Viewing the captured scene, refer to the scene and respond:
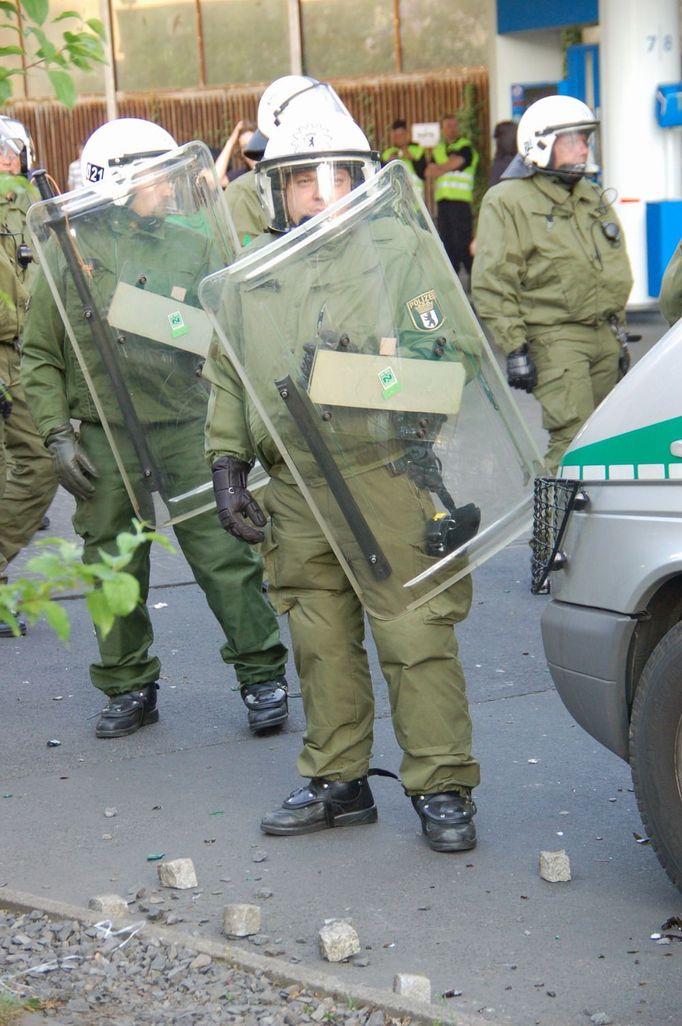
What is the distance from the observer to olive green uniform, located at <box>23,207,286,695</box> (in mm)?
5031

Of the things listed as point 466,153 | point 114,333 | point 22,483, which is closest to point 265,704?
point 114,333

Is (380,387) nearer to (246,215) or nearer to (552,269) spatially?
(552,269)

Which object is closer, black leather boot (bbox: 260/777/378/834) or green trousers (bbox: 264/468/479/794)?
green trousers (bbox: 264/468/479/794)

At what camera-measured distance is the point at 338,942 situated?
353cm

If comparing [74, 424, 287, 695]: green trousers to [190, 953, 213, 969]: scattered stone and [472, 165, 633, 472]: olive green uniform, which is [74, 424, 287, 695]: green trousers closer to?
[190, 953, 213, 969]: scattered stone

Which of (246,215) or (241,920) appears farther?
(246,215)

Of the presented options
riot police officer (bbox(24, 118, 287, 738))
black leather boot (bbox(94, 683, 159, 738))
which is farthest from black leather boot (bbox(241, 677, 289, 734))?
black leather boot (bbox(94, 683, 159, 738))

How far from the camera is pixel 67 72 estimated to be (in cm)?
253

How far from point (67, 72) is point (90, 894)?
2288 mm

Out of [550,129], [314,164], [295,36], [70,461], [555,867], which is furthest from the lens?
[295,36]

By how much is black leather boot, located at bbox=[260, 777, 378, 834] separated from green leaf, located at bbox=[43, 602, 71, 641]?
2182 mm

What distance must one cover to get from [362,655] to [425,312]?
99cm

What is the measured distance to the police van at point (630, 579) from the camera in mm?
3490

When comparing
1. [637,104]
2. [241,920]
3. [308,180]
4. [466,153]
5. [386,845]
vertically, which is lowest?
[386,845]
